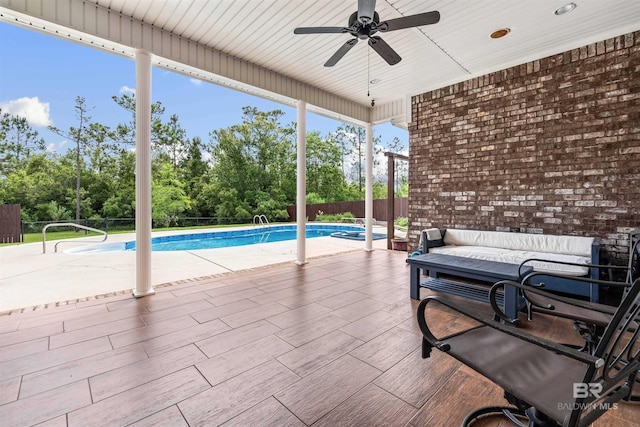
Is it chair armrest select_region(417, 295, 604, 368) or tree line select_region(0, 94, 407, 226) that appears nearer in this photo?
chair armrest select_region(417, 295, 604, 368)

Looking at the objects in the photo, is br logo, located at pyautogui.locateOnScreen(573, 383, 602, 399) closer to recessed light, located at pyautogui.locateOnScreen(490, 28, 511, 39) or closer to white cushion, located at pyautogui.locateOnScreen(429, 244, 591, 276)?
white cushion, located at pyautogui.locateOnScreen(429, 244, 591, 276)

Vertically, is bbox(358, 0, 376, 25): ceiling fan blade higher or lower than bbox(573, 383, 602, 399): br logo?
higher

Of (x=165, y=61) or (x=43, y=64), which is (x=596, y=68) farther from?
(x=43, y=64)

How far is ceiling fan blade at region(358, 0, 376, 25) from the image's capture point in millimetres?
2432

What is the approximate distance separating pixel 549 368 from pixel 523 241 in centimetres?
373

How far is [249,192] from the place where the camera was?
16.8 meters

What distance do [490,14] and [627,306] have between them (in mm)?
3712

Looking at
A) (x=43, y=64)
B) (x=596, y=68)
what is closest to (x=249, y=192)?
(x=43, y=64)

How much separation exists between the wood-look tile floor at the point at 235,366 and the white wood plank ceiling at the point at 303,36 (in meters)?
3.17

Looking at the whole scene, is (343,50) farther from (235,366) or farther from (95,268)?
(95,268)

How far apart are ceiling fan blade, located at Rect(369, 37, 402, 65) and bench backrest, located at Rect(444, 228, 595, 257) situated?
3.14 m

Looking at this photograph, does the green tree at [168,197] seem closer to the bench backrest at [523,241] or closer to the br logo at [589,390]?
the bench backrest at [523,241]

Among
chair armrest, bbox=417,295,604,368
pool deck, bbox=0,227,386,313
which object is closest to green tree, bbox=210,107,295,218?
pool deck, bbox=0,227,386,313

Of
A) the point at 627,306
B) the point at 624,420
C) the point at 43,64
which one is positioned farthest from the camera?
the point at 43,64
